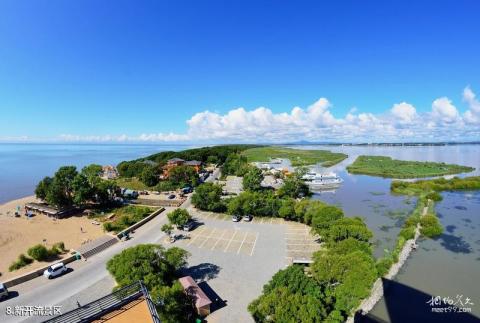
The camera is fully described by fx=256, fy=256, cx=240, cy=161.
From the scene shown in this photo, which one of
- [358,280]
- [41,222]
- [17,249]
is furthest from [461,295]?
[41,222]

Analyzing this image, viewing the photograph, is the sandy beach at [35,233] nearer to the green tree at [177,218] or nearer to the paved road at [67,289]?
the paved road at [67,289]

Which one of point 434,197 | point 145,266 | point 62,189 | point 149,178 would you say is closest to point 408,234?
point 434,197

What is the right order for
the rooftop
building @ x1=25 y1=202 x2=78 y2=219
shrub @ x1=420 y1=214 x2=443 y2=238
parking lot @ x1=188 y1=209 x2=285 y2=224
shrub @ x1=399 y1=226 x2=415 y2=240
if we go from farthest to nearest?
1. building @ x1=25 y1=202 x2=78 y2=219
2. parking lot @ x1=188 y1=209 x2=285 y2=224
3. shrub @ x1=420 y1=214 x2=443 y2=238
4. shrub @ x1=399 y1=226 x2=415 y2=240
5. the rooftop

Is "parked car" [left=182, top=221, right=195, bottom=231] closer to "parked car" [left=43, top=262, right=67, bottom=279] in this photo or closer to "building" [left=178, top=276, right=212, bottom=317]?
"parked car" [left=43, top=262, right=67, bottom=279]

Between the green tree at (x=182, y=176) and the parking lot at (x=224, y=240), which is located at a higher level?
the green tree at (x=182, y=176)

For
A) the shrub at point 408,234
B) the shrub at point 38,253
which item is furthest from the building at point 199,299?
the shrub at point 408,234

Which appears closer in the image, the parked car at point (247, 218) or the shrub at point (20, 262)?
the shrub at point (20, 262)

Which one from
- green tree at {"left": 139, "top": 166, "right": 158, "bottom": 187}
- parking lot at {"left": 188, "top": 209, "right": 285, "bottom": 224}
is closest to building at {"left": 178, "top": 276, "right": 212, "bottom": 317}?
parking lot at {"left": 188, "top": 209, "right": 285, "bottom": 224}

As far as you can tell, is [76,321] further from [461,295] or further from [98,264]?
[461,295]
